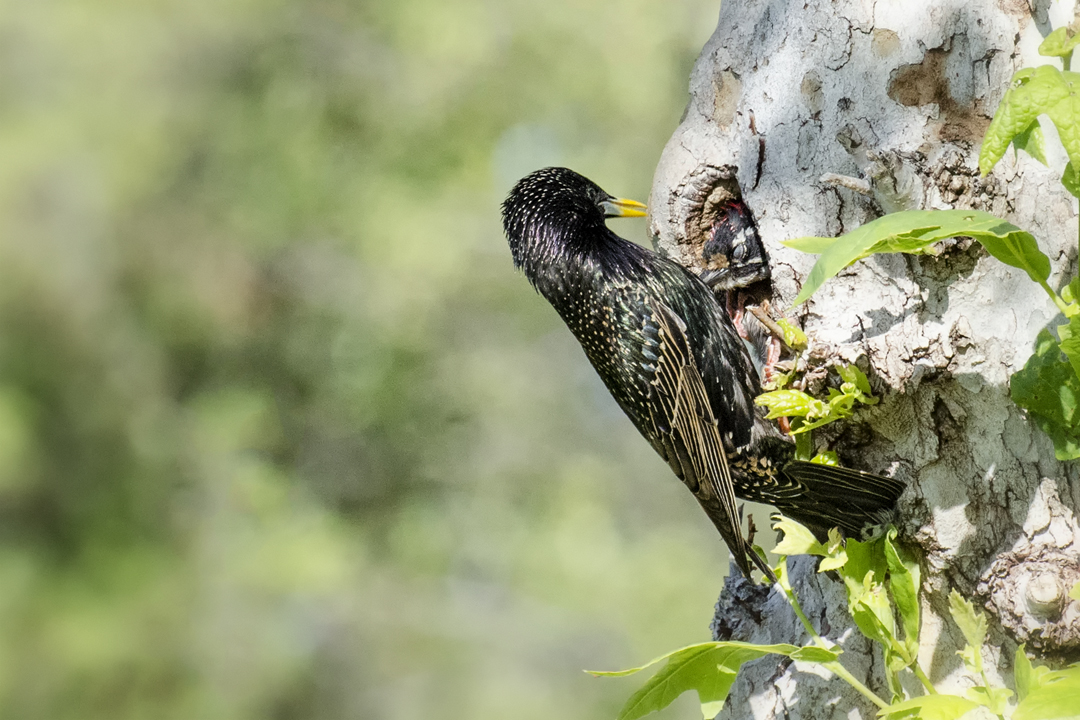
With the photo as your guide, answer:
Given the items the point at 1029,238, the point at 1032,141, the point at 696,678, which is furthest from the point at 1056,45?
the point at 696,678

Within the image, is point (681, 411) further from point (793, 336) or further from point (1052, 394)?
point (1052, 394)

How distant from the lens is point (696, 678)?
1.88 metres

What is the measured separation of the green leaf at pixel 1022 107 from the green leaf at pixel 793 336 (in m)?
0.78

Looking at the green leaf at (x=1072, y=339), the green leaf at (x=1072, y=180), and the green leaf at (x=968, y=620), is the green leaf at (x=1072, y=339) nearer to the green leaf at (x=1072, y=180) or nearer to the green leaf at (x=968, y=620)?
the green leaf at (x=1072, y=180)

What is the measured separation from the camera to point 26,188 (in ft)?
22.2

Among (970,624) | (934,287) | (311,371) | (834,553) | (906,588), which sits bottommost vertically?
(970,624)

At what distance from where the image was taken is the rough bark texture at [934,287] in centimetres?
180

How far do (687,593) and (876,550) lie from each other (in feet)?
17.5

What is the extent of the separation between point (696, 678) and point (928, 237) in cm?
93

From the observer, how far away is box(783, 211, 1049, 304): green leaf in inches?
53.8

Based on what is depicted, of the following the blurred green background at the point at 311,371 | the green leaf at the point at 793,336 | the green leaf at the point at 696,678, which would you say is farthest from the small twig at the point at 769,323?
the blurred green background at the point at 311,371

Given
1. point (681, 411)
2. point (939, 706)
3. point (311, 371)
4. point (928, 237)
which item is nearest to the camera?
point (928, 237)

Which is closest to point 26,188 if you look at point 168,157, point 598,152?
point 168,157

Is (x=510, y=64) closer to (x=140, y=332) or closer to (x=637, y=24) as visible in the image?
(x=637, y=24)
